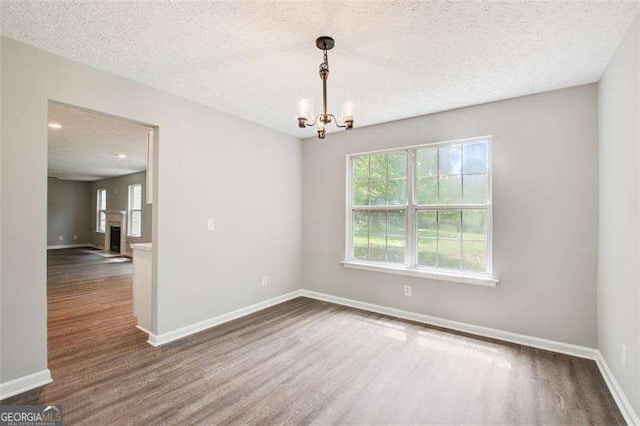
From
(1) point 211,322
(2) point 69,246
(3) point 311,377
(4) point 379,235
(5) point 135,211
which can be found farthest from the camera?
(2) point 69,246

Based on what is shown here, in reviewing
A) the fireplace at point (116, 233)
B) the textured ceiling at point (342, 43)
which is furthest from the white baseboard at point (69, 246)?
the textured ceiling at point (342, 43)

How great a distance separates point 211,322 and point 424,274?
2.56m

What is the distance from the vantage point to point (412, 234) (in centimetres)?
367

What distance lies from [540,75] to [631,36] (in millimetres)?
693

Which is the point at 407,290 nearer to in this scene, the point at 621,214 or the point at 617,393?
the point at 617,393

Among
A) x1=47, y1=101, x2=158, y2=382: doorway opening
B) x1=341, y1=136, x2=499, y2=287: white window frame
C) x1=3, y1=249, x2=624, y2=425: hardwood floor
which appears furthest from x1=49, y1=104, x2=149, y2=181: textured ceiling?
x1=341, y1=136, x2=499, y2=287: white window frame

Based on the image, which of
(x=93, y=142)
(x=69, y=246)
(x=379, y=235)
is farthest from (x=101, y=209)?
(x=379, y=235)

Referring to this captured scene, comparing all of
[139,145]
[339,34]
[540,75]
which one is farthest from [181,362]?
[139,145]

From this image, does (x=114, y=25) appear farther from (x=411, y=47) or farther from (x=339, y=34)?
(x=411, y=47)

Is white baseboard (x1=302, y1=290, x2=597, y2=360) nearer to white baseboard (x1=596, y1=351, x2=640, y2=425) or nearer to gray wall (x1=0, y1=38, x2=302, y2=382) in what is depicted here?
white baseboard (x1=596, y1=351, x2=640, y2=425)

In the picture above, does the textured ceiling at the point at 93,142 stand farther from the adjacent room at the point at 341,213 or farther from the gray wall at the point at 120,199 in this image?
the gray wall at the point at 120,199

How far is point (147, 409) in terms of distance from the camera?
1928 mm

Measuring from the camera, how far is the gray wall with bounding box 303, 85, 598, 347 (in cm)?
268

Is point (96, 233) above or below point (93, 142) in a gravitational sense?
below
